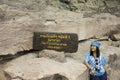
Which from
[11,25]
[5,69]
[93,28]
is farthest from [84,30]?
[5,69]

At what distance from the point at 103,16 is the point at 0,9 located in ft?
9.43

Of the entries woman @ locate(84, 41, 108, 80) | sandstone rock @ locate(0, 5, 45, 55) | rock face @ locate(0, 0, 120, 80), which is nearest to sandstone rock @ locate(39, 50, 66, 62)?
rock face @ locate(0, 0, 120, 80)

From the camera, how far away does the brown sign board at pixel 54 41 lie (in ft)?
15.8

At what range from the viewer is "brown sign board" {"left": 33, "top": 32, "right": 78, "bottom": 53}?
4.83m

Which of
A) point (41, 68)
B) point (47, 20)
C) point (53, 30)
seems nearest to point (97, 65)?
point (41, 68)

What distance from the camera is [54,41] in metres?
4.85

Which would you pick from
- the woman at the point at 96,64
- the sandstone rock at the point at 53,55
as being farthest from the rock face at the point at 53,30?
the woman at the point at 96,64

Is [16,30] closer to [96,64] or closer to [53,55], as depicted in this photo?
[53,55]

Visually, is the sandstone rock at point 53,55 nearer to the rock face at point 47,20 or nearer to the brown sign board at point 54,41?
the brown sign board at point 54,41

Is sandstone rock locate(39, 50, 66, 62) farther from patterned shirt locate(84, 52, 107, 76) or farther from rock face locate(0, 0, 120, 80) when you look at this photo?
patterned shirt locate(84, 52, 107, 76)

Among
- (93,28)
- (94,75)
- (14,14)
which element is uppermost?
(14,14)

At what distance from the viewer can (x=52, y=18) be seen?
5.30 meters

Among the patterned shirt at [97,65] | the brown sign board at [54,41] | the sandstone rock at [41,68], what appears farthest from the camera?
the brown sign board at [54,41]

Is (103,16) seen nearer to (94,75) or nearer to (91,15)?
(91,15)
